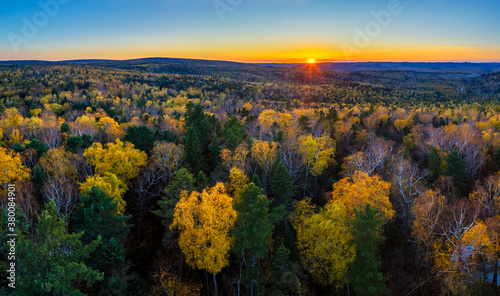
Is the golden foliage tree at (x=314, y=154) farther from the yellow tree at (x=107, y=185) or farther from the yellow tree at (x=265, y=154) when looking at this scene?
the yellow tree at (x=107, y=185)

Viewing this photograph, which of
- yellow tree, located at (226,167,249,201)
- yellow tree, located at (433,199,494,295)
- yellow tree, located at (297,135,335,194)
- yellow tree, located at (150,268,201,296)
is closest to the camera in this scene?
yellow tree, located at (433,199,494,295)

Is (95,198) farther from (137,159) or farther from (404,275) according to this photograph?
(404,275)


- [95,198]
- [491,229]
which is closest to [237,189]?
[95,198]

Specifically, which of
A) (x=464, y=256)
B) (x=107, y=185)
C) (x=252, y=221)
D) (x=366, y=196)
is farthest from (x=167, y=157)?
(x=464, y=256)

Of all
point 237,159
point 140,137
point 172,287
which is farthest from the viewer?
point 140,137

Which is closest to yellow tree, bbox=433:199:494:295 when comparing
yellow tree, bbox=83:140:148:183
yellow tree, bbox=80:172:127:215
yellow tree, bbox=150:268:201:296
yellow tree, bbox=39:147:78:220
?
yellow tree, bbox=150:268:201:296

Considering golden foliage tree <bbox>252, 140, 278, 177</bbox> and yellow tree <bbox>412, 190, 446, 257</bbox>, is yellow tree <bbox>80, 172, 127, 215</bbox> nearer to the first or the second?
golden foliage tree <bbox>252, 140, 278, 177</bbox>

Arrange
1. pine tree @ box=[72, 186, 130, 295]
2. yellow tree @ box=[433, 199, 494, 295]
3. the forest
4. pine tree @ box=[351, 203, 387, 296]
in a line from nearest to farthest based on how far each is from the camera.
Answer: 1. pine tree @ box=[72, 186, 130, 295]
2. the forest
3. yellow tree @ box=[433, 199, 494, 295]
4. pine tree @ box=[351, 203, 387, 296]

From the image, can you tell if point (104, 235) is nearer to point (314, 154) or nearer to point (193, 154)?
point (193, 154)
